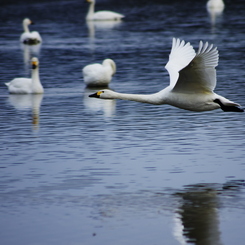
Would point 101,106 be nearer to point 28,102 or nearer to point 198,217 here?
point 28,102

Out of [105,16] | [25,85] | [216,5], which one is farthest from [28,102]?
[216,5]

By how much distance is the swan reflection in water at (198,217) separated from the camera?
298 inches

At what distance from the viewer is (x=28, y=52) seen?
86.8 feet

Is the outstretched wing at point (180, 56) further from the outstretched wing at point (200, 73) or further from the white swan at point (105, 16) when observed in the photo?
the white swan at point (105, 16)

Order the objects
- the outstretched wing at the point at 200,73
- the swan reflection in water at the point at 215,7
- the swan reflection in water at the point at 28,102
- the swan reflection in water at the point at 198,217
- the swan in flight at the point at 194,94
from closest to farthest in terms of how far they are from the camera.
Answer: the swan reflection in water at the point at 198,217 < the outstretched wing at the point at 200,73 < the swan in flight at the point at 194,94 < the swan reflection in water at the point at 28,102 < the swan reflection in water at the point at 215,7

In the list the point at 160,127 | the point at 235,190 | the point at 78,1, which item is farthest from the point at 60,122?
the point at 78,1

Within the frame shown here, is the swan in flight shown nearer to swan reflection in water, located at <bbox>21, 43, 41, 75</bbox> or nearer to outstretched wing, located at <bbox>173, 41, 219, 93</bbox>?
outstretched wing, located at <bbox>173, 41, 219, 93</bbox>

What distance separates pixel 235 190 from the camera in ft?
29.8

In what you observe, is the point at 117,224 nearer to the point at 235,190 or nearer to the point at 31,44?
the point at 235,190

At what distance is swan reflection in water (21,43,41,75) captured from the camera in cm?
2281

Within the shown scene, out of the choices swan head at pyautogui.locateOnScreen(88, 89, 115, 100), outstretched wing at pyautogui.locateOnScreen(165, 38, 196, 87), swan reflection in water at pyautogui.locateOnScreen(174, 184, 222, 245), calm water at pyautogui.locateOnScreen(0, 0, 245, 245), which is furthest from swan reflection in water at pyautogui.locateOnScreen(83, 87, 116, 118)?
swan reflection in water at pyautogui.locateOnScreen(174, 184, 222, 245)

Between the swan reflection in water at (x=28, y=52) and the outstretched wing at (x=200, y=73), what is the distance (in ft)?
35.2

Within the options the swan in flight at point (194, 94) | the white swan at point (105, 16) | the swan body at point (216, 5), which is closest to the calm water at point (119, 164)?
the swan in flight at point (194, 94)

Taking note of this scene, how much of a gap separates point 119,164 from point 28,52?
54.2 ft
